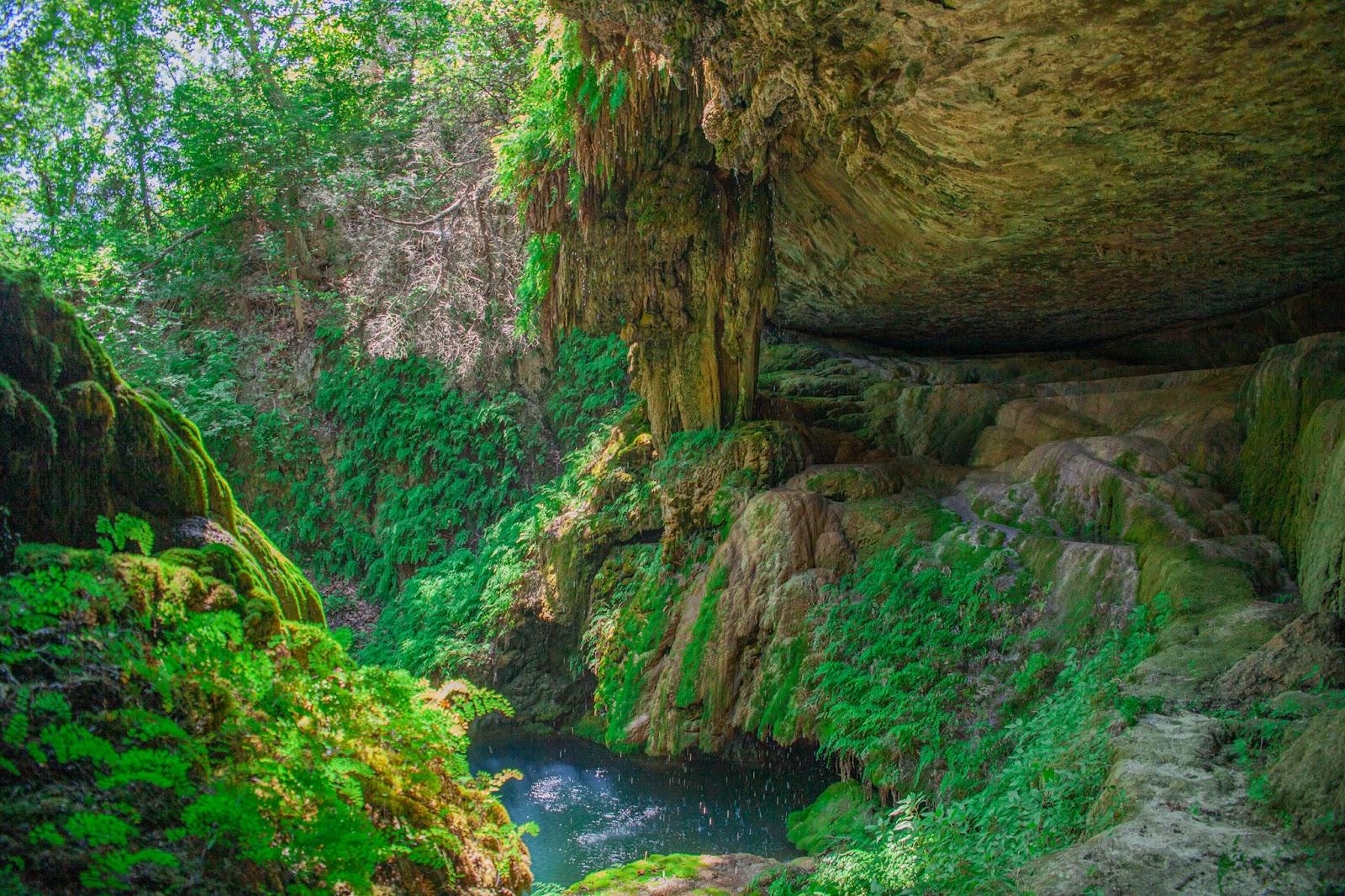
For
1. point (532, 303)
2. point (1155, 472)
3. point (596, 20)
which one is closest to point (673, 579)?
point (532, 303)

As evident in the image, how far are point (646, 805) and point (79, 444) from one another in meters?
7.66

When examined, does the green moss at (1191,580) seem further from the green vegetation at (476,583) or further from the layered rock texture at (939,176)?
the green vegetation at (476,583)

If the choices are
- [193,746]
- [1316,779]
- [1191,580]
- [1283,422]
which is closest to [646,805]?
[1191,580]

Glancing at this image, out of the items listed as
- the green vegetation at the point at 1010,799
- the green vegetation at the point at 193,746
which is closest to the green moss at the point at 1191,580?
the green vegetation at the point at 1010,799

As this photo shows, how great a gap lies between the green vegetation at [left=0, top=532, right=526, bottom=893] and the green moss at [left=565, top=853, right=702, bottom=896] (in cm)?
323

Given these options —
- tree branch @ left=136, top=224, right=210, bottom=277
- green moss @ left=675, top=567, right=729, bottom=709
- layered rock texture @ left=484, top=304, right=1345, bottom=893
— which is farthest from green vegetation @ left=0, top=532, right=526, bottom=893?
tree branch @ left=136, top=224, right=210, bottom=277

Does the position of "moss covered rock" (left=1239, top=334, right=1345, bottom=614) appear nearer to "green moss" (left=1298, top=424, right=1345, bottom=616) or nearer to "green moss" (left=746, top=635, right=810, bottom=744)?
"green moss" (left=1298, top=424, right=1345, bottom=616)

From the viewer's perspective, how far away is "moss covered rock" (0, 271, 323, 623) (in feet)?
12.6

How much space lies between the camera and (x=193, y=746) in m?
3.28

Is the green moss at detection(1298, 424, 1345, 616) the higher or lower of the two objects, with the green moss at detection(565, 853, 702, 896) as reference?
higher

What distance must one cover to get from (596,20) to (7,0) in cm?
1382

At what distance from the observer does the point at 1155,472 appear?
7637 mm

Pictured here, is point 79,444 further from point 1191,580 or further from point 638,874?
point 1191,580

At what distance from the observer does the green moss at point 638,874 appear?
7211 millimetres
